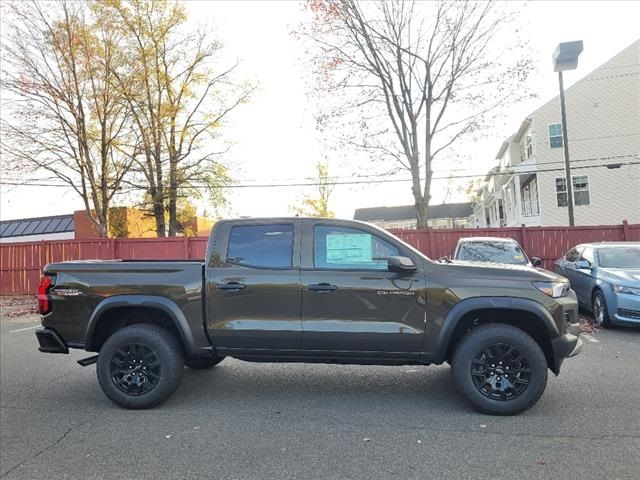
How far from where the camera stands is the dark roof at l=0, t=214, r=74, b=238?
133 feet

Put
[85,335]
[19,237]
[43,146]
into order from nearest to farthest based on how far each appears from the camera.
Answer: [85,335] → [43,146] → [19,237]

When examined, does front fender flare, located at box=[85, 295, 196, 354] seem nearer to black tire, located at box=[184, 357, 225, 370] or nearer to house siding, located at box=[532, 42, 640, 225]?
black tire, located at box=[184, 357, 225, 370]

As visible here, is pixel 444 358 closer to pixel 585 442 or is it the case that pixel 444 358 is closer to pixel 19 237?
pixel 585 442

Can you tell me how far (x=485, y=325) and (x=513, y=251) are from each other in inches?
250

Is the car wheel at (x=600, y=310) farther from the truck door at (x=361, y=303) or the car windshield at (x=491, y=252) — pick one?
the truck door at (x=361, y=303)

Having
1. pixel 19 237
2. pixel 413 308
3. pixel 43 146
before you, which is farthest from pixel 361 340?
pixel 19 237

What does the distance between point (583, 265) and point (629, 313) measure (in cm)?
153

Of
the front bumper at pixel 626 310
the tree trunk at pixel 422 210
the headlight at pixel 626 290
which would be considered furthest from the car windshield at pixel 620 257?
the tree trunk at pixel 422 210

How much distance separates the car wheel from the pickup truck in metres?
4.42

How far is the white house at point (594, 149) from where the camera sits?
22219 mm

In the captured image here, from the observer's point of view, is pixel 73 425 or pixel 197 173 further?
pixel 197 173

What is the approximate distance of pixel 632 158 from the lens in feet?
74.6

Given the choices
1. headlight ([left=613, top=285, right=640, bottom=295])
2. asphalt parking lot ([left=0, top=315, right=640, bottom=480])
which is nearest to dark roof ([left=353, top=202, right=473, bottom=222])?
Answer: headlight ([left=613, top=285, right=640, bottom=295])

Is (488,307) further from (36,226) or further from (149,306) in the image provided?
(36,226)
